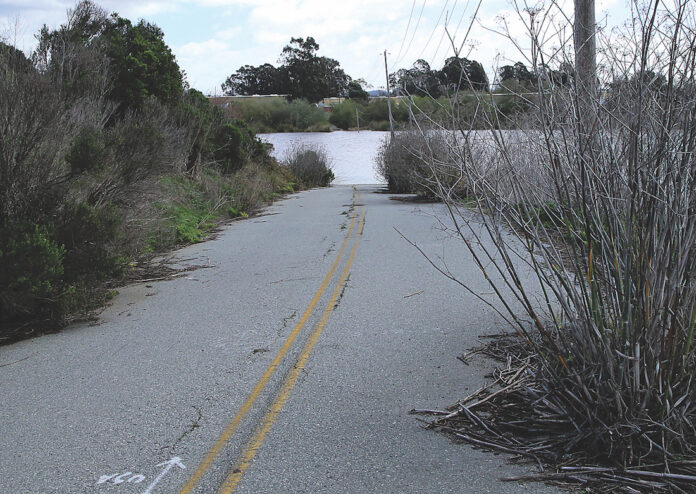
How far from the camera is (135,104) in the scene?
72.0ft

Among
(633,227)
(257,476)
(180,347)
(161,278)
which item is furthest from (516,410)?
(161,278)

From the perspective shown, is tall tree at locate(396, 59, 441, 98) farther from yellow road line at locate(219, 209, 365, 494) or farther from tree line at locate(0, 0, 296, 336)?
tree line at locate(0, 0, 296, 336)

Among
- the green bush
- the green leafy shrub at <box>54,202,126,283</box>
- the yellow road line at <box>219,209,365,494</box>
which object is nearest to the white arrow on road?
the yellow road line at <box>219,209,365,494</box>

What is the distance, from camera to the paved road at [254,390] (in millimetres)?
4277

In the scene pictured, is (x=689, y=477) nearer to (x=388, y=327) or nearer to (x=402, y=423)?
(x=402, y=423)

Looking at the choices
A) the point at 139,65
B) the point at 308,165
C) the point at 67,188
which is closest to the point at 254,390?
the point at 67,188

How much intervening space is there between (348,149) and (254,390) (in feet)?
208

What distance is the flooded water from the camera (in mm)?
63125

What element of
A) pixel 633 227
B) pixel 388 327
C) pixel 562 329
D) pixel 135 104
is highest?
pixel 135 104

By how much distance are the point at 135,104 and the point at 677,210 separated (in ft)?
66.9

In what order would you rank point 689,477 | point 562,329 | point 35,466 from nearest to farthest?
point 689,477 < point 35,466 < point 562,329

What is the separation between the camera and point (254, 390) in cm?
578

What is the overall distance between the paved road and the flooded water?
50.9 meters

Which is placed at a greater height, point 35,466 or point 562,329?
point 562,329
